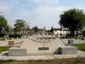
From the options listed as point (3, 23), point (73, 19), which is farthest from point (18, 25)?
point (73, 19)

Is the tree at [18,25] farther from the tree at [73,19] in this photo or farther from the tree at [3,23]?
the tree at [73,19]

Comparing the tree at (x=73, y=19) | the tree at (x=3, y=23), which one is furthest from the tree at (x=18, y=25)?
the tree at (x=73, y=19)

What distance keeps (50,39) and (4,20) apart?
69703 millimetres

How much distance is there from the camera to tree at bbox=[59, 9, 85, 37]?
218 ft

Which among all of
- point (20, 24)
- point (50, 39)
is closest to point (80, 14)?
point (20, 24)

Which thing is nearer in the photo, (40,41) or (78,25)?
(40,41)

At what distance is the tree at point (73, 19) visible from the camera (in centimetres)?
6650

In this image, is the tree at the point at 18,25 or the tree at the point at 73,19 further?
the tree at the point at 18,25

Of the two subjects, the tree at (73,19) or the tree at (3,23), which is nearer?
the tree at (73,19)

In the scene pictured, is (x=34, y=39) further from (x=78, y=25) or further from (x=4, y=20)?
(x=4, y=20)

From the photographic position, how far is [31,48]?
1969 centimetres

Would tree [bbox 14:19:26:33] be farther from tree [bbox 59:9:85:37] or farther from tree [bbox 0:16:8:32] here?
tree [bbox 59:9:85:37]

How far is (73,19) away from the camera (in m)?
66.4

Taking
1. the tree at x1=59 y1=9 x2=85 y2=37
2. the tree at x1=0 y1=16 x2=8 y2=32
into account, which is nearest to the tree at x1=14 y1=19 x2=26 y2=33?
the tree at x1=0 y1=16 x2=8 y2=32
